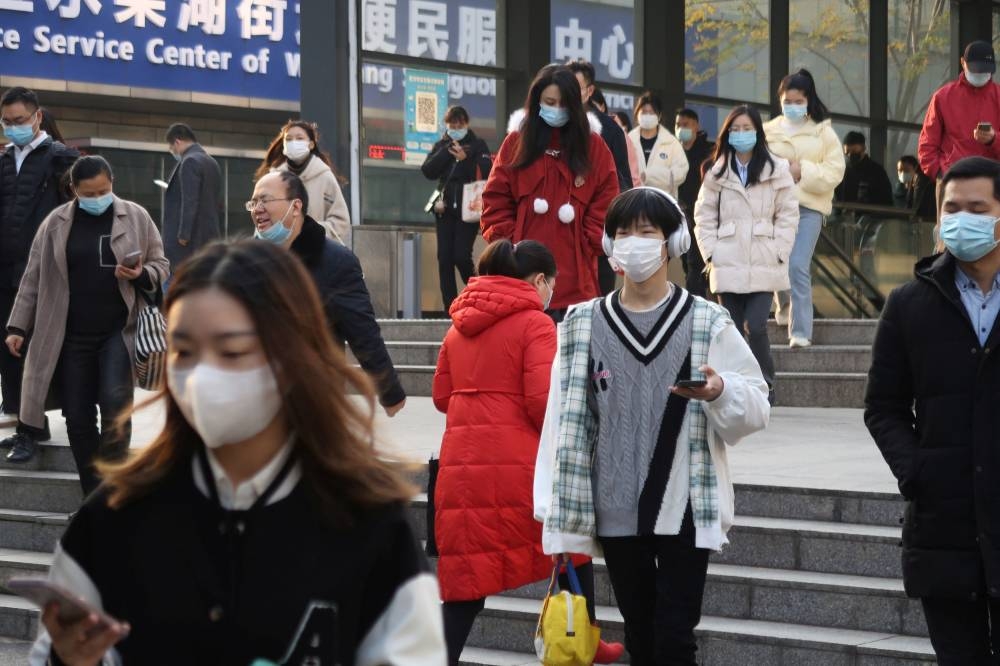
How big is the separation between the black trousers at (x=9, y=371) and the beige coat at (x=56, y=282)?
1.24 m

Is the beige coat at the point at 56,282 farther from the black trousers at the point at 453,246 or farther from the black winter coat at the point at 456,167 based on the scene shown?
the black trousers at the point at 453,246

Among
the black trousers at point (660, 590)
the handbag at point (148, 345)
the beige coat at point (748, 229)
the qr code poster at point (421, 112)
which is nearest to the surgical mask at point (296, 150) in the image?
the beige coat at point (748, 229)

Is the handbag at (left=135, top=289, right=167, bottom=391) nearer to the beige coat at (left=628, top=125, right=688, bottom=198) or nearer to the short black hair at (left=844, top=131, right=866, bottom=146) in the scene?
the beige coat at (left=628, top=125, right=688, bottom=198)

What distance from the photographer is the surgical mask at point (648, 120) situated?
14016 mm

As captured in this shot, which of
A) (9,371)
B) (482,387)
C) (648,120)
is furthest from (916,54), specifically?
(482,387)

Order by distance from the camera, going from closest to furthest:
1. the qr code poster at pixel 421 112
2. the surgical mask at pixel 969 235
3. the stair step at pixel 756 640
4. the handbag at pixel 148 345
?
the surgical mask at pixel 969 235 < the stair step at pixel 756 640 < the handbag at pixel 148 345 < the qr code poster at pixel 421 112

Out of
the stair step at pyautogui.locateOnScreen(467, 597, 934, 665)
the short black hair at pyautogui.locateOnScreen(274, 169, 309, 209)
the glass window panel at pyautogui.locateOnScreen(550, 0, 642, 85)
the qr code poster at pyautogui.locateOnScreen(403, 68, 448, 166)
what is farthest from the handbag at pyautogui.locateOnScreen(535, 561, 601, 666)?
the glass window panel at pyautogui.locateOnScreen(550, 0, 642, 85)

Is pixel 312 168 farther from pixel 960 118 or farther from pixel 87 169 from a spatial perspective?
pixel 960 118

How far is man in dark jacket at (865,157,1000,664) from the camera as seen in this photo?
186 inches

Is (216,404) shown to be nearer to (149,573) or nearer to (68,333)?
(149,573)

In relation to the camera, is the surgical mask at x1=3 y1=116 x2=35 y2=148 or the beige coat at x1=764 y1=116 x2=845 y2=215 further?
the beige coat at x1=764 y1=116 x2=845 y2=215

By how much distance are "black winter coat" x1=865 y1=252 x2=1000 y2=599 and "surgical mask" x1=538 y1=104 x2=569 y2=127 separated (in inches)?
154

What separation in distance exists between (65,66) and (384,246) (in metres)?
10.4

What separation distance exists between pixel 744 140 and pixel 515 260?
4.14 m
